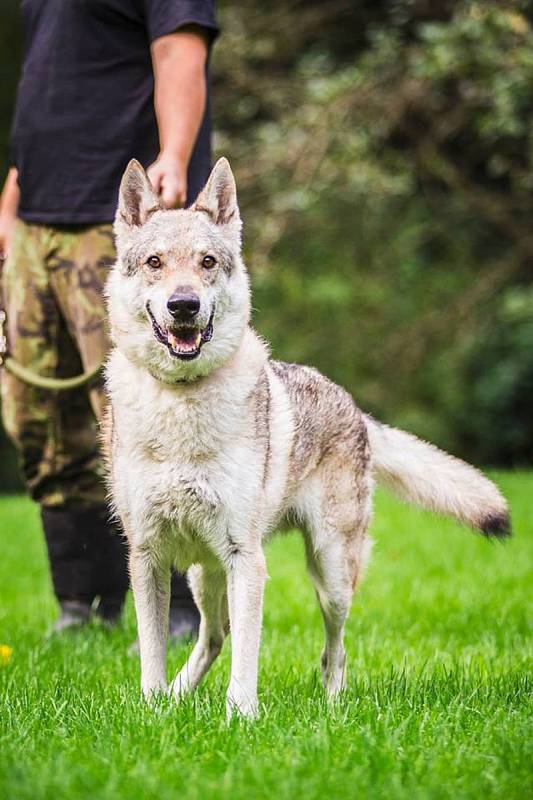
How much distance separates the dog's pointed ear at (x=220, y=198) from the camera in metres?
3.47

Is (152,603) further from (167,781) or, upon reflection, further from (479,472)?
(479,472)

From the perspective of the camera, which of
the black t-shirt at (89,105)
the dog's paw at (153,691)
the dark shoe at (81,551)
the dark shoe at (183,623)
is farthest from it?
the dark shoe at (81,551)

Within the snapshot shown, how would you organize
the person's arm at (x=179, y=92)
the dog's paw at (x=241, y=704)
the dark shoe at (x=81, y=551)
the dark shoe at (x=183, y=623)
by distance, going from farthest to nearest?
the dark shoe at (x=81, y=551) → the dark shoe at (x=183, y=623) → the person's arm at (x=179, y=92) → the dog's paw at (x=241, y=704)

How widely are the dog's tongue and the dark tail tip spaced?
136cm

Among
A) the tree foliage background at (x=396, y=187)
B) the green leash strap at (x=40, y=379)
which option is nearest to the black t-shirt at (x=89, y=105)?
the green leash strap at (x=40, y=379)

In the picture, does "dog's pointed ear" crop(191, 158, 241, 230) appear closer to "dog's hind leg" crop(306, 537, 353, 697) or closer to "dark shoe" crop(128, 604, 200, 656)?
"dog's hind leg" crop(306, 537, 353, 697)

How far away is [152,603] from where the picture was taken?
336 centimetres

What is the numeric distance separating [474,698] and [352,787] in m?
0.99

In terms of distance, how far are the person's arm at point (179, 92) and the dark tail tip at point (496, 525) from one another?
5.35 ft

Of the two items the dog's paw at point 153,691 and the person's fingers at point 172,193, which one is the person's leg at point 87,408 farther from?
the dog's paw at point 153,691

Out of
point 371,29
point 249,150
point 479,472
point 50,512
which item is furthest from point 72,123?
point 371,29

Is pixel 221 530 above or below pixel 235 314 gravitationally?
below

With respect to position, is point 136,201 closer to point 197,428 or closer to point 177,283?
point 177,283

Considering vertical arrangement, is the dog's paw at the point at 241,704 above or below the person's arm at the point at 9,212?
below
